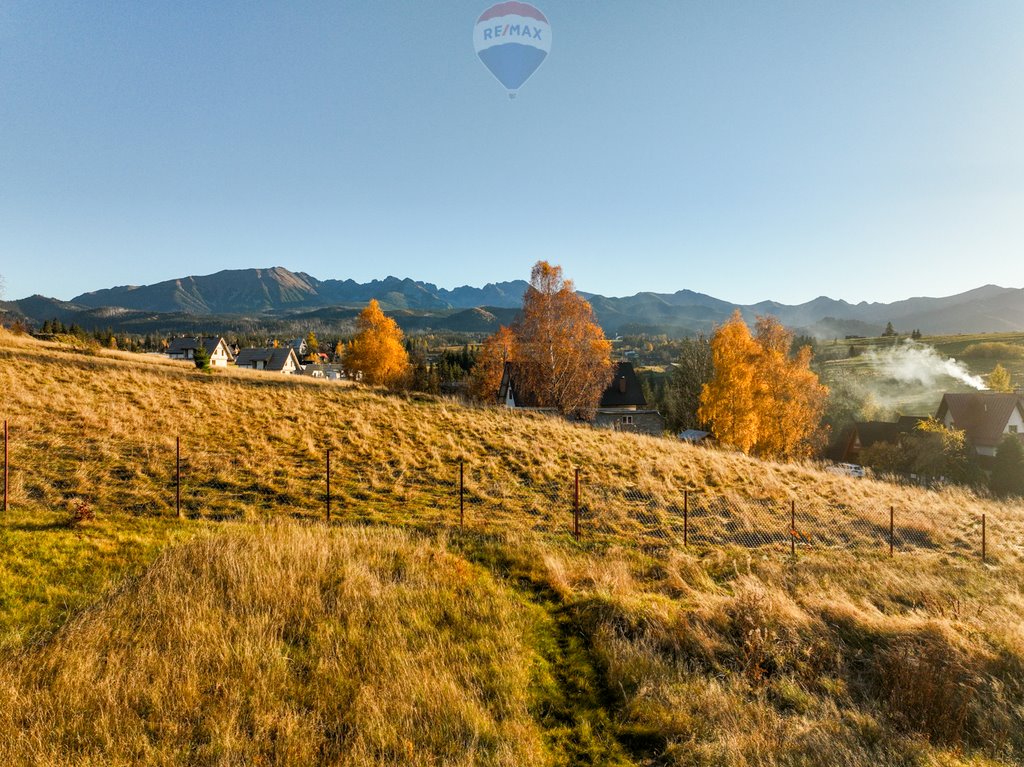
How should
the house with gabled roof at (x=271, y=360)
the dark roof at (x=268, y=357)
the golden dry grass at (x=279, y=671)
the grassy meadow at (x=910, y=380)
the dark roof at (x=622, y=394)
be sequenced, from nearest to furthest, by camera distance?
the golden dry grass at (x=279, y=671) → the dark roof at (x=622, y=394) → the grassy meadow at (x=910, y=380) → the house with gabled roof at (x=271, y=360) → the dark roof at (x=268, y=357)

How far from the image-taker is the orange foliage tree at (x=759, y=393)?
3619 cm

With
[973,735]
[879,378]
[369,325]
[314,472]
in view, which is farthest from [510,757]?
[879,378]

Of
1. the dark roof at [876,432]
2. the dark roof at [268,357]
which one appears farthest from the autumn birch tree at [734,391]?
the dark roof at [268,357]

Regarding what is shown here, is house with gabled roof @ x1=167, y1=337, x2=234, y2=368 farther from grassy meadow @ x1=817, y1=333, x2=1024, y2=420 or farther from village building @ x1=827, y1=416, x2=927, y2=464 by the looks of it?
grassy meadow @ x1=817, y1=333, x2=1024, y2=420

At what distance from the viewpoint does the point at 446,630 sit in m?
7.48

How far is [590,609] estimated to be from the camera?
28.5 ft

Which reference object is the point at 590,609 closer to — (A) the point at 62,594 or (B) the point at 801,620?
(B) the point at 801,620

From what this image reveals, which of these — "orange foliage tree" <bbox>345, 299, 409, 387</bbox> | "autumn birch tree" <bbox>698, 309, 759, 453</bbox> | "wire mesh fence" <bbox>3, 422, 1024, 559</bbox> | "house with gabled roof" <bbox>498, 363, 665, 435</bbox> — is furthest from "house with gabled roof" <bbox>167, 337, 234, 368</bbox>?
"autumn birch tree" <bbox>698, 309, 759, 453</bbox>

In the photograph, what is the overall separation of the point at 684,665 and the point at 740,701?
35.7 inches

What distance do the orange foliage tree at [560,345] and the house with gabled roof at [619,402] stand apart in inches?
97.4

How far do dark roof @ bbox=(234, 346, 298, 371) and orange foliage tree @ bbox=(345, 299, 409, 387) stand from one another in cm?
5788

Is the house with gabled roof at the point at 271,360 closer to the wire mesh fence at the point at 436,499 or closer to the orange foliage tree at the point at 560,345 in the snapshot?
the orange foliage tree at the point at 560,345

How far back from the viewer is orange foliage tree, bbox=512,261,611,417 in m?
36.4

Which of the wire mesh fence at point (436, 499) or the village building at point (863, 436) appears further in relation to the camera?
the village building at point (863, 436)
